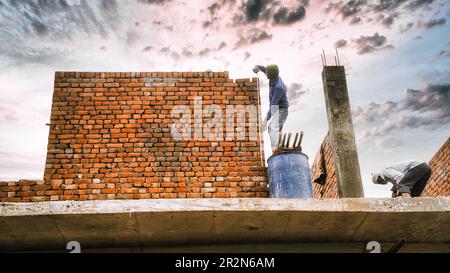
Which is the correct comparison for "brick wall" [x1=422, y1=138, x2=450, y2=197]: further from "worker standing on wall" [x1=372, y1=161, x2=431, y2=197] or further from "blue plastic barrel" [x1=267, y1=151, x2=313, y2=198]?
"blue plastic barrel" [x1=267, y1=151, x2=313, y2=198]

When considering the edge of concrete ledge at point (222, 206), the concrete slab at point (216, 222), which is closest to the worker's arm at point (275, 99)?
the concrete slab at point (216, 222)

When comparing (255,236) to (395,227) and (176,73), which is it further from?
(176,73)

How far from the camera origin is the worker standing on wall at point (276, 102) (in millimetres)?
6117

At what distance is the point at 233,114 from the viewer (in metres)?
6.10

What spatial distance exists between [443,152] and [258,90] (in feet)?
12.9

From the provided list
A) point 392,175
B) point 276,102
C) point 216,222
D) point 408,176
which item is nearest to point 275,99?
point 276,102

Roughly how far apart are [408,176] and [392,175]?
0.69 feet

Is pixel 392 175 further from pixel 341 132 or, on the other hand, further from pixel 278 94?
pixel 278 94

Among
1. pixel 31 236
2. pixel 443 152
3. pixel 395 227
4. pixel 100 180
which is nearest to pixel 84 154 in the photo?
pixel 100 180

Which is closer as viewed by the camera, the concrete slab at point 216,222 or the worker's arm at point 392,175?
the concrete slab at point 216,222

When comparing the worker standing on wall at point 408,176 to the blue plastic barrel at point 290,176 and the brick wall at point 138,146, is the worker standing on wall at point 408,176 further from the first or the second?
the brick wall at point 138,146

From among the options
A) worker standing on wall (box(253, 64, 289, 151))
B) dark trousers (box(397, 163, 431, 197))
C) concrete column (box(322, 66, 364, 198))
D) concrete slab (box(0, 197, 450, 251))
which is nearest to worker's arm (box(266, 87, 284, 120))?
worker standing on wall (box(253, 64, 289, 151))

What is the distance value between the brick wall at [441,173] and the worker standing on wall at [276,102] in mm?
3347
